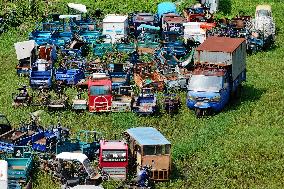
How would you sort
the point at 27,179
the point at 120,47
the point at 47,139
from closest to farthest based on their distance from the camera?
the point at 27,179, the point at 47,139, the point at 120,47

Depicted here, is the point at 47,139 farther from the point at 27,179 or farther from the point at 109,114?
the point at 109,114

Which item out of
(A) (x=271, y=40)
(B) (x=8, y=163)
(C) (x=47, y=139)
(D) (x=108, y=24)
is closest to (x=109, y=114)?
(C) (x=47, y=139)

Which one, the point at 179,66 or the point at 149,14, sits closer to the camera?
the point at 179,66

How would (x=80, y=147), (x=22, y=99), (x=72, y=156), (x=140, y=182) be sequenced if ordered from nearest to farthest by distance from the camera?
(x=140, y=182)
(x=72, y=156)
(x=80, y=147)
(x=22, y=99)

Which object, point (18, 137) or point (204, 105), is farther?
point (204, 105)

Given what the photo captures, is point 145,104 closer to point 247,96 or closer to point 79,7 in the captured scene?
point 247,96

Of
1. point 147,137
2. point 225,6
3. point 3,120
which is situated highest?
point 225,6

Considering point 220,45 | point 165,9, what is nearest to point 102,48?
point 220,45
